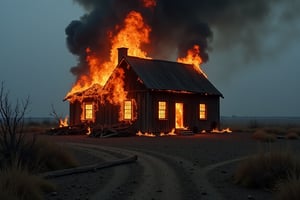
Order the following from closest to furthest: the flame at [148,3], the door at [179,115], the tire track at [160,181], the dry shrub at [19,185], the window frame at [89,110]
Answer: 1. the dry shrub at [19,185]
2. the tire track at [160,181]
3. the door at [179,115]
4. the window frame at [89,110]
5. the flame at [148,3]

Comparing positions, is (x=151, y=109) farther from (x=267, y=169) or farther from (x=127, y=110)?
(x=267, y=169)

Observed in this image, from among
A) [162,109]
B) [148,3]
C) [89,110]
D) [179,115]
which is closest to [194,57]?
[148,3]

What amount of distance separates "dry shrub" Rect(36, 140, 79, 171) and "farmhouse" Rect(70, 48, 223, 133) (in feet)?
52.6

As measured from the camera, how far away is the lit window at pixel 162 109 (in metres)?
30.9

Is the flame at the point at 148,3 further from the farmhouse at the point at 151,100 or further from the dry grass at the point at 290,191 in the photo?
the dry grass at the point at 290,191

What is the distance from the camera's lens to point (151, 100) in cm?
3009

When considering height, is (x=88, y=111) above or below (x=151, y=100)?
below

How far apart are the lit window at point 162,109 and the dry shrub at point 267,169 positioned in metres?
19.8

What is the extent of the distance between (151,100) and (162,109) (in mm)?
1431

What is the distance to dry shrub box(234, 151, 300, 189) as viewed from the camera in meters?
10.3

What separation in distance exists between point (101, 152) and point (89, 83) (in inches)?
782

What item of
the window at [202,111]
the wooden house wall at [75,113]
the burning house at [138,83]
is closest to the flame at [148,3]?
the burning house at [138,83]

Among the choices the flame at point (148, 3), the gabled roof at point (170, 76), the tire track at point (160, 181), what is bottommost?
the tire track at point (160, 181)

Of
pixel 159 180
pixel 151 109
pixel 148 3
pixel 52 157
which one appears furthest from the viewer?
pixel 148 3
